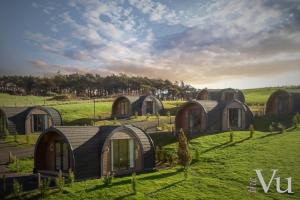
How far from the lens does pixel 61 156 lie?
24.0m

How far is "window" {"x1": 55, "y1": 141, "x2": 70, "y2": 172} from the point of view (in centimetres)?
2359

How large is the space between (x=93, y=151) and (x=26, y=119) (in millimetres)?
23630

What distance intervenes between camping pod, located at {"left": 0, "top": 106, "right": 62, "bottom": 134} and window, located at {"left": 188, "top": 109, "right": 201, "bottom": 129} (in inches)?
657

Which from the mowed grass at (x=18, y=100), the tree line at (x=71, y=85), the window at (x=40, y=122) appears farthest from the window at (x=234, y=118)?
the tree line at (x=71, y=85)

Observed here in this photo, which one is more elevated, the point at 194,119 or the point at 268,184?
the point at 194,119

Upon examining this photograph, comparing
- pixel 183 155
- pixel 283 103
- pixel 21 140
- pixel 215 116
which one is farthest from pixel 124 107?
pixel 183 155

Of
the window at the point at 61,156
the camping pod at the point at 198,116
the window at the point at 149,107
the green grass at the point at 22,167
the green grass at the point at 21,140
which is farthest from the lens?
the window at the point at 149,107

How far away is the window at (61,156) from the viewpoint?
23594mm

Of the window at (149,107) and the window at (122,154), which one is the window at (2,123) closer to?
the window at (149,107)

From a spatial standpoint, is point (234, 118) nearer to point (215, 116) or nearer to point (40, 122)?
point (215, 116)

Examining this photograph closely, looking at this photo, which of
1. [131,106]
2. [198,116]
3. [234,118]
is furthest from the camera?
[131,106]

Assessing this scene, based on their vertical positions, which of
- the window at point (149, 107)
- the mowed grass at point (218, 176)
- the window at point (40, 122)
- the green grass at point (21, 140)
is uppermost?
the window at point (149, 107)

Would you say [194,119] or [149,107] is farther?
[149,107]

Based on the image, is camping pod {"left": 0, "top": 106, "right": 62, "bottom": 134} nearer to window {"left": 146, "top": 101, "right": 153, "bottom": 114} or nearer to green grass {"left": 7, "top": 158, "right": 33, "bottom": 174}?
green grass {"left": 7, "top": 158, "right": 33, "bottom": 174}
